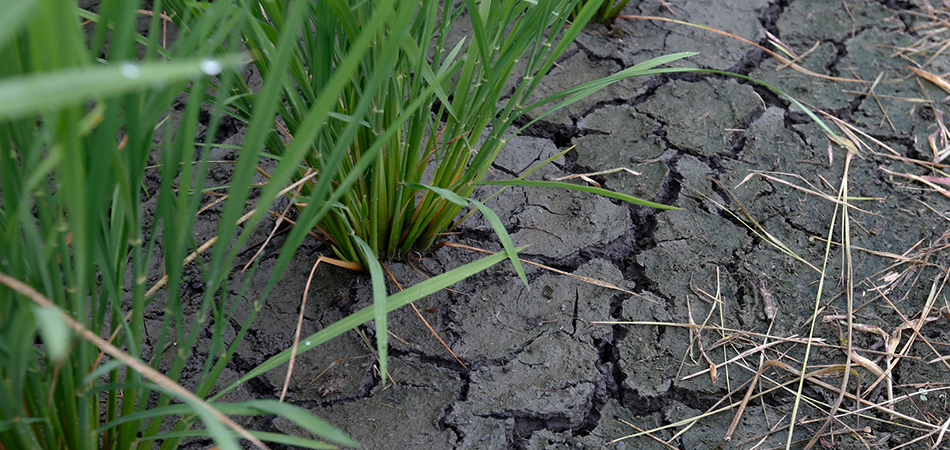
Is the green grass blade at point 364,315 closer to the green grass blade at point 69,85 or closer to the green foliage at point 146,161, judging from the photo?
the green foliage at point 146,161

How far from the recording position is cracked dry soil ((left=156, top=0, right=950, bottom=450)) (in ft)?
3.34

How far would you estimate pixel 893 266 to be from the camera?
1.26m

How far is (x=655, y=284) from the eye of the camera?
122 cm

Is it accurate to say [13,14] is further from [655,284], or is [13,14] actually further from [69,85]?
[655,284]

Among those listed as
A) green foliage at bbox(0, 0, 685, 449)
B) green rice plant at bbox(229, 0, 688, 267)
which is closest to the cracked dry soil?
green rice plant at bbox(229, 0, 688, 267)

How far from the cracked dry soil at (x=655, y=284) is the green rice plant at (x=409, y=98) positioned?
0.51ft

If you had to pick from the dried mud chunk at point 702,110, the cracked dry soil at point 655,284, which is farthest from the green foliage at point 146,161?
the dried mud chunk at point 702,110

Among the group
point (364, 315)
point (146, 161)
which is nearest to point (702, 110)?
point (364, 315)

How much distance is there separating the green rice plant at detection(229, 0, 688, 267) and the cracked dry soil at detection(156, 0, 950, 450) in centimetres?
16

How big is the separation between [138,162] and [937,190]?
1.65 meters

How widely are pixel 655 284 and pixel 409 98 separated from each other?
67cm

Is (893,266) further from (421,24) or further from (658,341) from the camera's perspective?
(421,24)

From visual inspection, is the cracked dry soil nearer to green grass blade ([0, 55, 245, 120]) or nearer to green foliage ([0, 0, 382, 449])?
green foliage ([0, 0, 382, 449])

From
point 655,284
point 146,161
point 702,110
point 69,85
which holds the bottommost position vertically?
Answer: point 655,284
